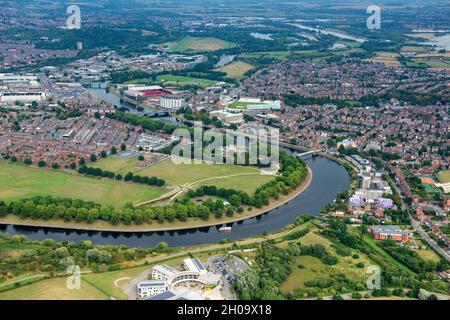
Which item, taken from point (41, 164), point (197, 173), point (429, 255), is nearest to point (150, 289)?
point (429, 255)

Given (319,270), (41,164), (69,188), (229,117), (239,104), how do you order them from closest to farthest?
1. (319,270)
2. (69,188)
3. (41,164)
4. (229,117)
5. (239,104)

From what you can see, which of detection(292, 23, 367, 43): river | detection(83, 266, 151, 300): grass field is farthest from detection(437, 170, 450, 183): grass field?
detection(292, 23, 367, 43): river

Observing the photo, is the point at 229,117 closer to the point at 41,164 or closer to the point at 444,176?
the point at 41,164

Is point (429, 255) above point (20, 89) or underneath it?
underneath

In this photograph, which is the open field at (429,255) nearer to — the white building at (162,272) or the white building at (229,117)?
the white building at (162,272)

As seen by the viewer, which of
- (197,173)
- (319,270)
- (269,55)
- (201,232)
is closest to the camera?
(319,270)

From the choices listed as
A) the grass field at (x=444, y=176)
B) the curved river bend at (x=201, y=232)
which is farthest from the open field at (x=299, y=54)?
the curved river bend at (x=201, y=232)

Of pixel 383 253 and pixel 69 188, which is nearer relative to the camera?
pixel 383 253

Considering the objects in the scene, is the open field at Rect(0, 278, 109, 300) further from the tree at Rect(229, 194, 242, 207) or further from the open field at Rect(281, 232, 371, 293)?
the tree at Rect(229, 194, 242, 207)
